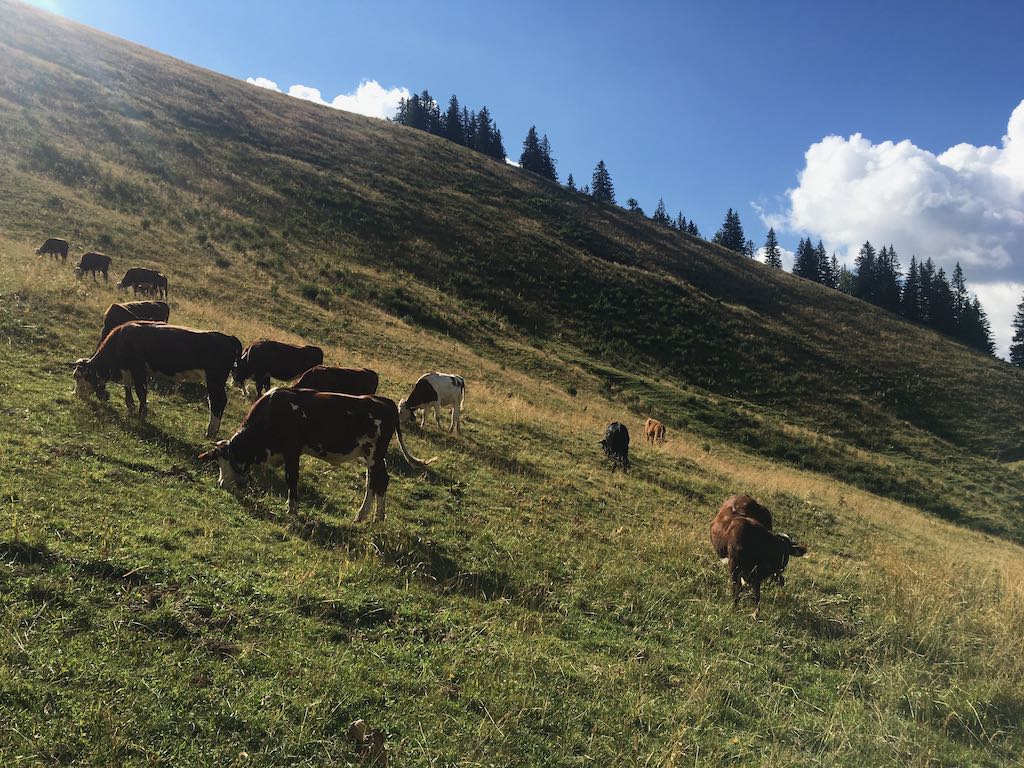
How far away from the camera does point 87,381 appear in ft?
33.9

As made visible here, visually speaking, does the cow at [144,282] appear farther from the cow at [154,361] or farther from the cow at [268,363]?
the cow at [154,361]

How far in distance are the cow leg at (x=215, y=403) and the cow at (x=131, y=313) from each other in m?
4.84

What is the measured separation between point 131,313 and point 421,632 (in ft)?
44.1

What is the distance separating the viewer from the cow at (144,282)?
2308 centimetres

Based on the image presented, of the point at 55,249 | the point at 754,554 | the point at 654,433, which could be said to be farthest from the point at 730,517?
the point at 55,249

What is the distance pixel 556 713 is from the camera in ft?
14.9

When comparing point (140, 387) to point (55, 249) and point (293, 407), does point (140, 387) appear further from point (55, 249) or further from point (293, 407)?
point (55, 249)

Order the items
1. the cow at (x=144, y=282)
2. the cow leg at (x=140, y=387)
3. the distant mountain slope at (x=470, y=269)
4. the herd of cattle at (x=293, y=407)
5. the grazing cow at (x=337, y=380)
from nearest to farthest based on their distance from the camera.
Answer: the herd of cattle at (x=293, y=407)
the cow leg at (x=140, y=387)
the grazing cow at (x=337, y=380)
the cow at (x=144, y=282)
the distant mountain slope at (x=470, y=269)

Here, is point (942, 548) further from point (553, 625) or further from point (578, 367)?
point (578, 367)

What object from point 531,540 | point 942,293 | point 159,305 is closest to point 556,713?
point 531,540

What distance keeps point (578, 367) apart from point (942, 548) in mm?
23953

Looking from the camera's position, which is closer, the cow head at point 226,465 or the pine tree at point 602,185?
the cow head at point 226,465

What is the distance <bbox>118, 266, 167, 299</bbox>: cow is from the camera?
75.7 ft

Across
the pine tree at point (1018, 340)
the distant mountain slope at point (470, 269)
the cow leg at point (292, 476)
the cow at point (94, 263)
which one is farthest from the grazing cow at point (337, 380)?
the pine tree at point (1018, 340)
